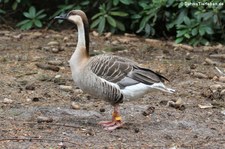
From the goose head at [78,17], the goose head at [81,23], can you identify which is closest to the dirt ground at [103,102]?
the goose head at [81,23]

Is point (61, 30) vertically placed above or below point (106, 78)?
below

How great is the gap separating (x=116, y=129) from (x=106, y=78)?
0.49 m

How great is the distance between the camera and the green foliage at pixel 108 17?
950 centimetres

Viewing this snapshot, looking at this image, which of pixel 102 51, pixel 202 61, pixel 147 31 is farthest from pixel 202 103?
pixel 147 31

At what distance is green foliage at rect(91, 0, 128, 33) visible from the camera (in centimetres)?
950

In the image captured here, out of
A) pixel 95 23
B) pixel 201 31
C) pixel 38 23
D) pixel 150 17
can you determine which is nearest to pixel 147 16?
pixel 150 17

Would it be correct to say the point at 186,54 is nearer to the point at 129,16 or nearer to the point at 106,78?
the point at 129,16

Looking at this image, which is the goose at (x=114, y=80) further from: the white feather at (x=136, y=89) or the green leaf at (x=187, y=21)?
the green leaf at (x=187, y=21)

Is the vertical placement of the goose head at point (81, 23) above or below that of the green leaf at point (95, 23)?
above

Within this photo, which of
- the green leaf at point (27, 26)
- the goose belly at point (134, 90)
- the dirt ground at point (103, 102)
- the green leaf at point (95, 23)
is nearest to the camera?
the dirt ground at point (103, 102)

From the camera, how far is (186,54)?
8.84 m

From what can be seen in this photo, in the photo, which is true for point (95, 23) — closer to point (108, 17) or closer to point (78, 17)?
point (108, 17)

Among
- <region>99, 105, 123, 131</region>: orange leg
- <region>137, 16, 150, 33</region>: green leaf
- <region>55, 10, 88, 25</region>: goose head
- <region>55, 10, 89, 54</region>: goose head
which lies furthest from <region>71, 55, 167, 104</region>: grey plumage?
<region>137, 16, 150, 33</region>: green leaf

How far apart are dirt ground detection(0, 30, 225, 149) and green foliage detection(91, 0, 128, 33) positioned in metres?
0.24
